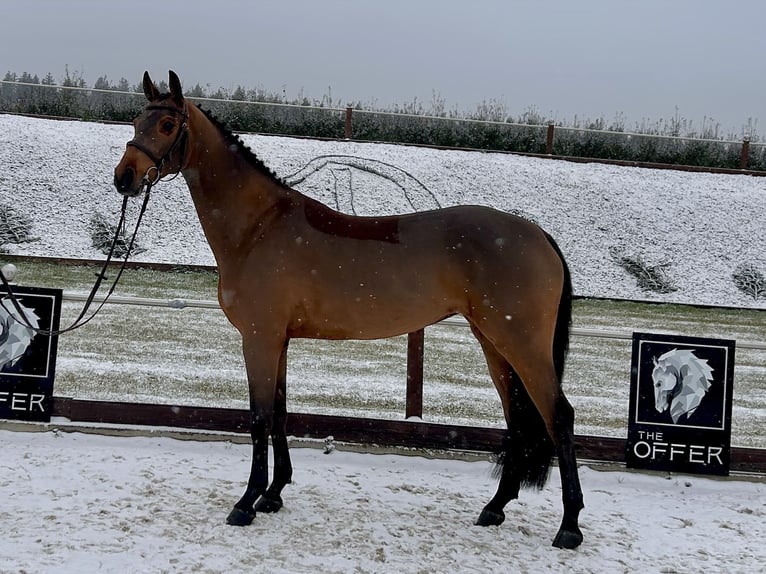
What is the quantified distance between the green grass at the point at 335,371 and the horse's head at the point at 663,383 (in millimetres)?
1262

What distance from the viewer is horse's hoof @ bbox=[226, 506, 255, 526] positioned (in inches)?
145

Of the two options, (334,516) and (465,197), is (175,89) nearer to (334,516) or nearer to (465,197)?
(334,516)

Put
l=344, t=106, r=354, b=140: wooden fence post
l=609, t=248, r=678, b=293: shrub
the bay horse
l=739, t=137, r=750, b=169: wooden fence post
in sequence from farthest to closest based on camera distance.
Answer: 1. l=739, t=137, r=750, b=169: wooden fence post
2. l=344, t=106, r=354, b=140: wooden fence post
3. l=609, t=248, r=678, b=293: shrub
4. the bay horse

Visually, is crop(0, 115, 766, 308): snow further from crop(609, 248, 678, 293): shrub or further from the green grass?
the green grass

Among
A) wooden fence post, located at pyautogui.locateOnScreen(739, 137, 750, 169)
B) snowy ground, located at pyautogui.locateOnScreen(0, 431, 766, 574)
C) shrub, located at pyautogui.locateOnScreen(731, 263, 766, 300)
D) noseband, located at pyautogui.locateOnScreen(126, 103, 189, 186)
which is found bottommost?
snowy ground, located at pyautogui.locateOnScreen(0, 431, 766, 574)

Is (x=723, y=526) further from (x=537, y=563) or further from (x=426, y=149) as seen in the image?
(x=426, y=149)

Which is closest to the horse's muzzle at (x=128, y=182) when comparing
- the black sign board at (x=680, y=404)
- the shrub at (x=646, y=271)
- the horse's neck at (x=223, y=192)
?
the horse's neck at (x=223, y=192)

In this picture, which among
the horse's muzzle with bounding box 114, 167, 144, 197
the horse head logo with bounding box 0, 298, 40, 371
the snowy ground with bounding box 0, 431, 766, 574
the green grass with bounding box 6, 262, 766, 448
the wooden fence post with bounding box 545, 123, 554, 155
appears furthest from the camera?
the wooden fence post with bounding box 545, 123, 554, 155

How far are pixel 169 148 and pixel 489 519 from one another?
2.62 meters

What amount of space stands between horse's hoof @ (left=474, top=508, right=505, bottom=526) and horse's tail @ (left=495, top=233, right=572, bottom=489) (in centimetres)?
23

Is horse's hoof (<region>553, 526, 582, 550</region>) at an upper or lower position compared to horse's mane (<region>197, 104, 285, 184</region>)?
lower

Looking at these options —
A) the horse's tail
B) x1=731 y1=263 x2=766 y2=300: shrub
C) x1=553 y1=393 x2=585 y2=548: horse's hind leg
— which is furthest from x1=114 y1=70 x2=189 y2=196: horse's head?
x1=731 y1=263 x2=766 y2=300: shrub

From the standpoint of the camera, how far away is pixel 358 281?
386 centimetres

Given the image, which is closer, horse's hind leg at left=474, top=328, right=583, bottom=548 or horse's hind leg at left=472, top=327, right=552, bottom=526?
horse's hind leg at left=474, top=328, right=583, bottom=548
